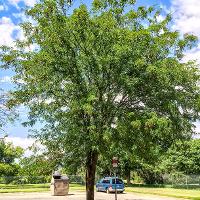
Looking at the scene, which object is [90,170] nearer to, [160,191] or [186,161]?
[160,191]

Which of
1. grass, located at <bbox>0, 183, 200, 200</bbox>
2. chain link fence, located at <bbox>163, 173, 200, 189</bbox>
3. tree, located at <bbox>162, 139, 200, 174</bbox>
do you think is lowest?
grass, located at <bbox>0, 183, 200, 200</bbox>

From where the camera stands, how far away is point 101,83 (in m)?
21.1

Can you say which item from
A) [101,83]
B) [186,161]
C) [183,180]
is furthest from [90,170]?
[186,161]

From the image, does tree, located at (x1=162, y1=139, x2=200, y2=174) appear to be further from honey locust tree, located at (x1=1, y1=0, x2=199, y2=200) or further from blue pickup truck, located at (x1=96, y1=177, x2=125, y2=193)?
honey locust tree, located at (x1=1, y1=0, x2=199, y2=200)

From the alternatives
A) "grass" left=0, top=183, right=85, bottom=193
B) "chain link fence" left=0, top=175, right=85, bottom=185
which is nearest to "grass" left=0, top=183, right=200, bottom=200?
"grass" left=0, top=183, right=85, bottom=193

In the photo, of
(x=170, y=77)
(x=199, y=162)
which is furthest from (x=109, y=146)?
(x=199, y=162)

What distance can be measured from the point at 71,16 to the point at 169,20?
236 inches

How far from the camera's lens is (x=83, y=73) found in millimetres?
21328

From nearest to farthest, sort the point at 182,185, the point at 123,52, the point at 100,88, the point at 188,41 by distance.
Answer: the point at 123,52 < the point at 100,88 < the point at 188,41 < the point at 182,185

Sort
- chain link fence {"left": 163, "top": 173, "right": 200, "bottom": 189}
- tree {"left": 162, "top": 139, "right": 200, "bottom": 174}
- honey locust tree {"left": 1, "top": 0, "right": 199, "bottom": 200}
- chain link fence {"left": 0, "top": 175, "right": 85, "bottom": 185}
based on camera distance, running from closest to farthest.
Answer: honey locust tree {"left": 1, "top": 0, "right": 199, "bottom": 200}
chain link fence {"left": 163, "top": 173, "right": 200, "bottom": 189}
tree {"left": 162, "top": 139, "right": 200, "bottom": 174}
chain link fence {"left": 0, "top": 175, "right": 85, "bottom": 185}

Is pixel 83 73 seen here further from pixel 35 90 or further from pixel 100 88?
pixel 35 90

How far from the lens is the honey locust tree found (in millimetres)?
20281

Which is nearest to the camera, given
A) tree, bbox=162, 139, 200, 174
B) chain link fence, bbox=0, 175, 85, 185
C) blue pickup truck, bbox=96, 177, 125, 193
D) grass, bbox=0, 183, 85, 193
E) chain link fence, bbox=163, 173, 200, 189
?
blue pickup truck, bbox=96, 177, 125, 193

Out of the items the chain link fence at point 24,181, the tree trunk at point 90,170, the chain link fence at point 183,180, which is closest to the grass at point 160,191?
the chain link fence at point 24,181
